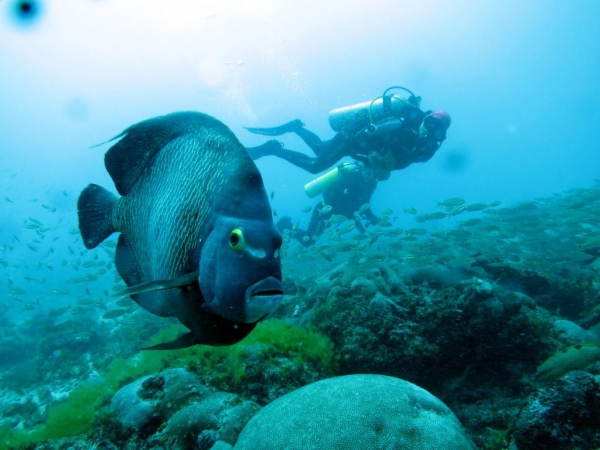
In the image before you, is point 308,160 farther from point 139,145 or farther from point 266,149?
point 139,145

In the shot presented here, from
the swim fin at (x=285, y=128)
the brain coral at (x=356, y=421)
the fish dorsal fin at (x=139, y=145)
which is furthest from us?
the swim fin at (x=285, y=128)

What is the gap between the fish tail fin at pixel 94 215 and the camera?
4.92ft

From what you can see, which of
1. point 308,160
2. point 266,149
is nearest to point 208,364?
point 266,149

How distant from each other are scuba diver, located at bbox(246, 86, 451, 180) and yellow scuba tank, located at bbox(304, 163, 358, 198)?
554 millimetres

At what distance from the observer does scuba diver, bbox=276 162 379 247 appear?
41.1 ft

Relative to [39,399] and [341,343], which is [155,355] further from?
[39,399]

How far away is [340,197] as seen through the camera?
1325 cm

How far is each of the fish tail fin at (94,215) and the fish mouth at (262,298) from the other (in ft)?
3.06

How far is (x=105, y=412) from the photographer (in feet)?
11.8

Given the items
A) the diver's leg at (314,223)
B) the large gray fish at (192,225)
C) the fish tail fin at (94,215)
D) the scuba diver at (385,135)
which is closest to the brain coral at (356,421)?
the large gray fish at (192,225)

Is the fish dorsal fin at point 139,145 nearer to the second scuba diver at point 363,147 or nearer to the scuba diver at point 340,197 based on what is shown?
the second scuba diver at point 363,147

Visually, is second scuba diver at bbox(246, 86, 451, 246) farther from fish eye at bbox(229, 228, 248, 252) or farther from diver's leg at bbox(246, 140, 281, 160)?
fish eye at bbox(229, 228, 248, 252)

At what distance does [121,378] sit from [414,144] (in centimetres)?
982

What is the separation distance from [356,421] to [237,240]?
2.47 metres
